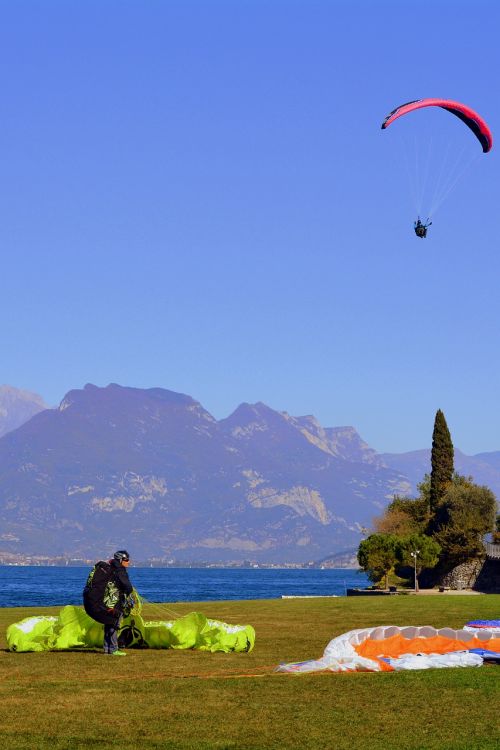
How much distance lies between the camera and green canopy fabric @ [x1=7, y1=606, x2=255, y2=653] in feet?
85.5

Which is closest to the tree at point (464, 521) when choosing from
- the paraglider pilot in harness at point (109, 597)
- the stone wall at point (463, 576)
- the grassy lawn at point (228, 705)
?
the stone wall at point (463, 576)

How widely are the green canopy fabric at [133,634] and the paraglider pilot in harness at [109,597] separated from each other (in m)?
0.97

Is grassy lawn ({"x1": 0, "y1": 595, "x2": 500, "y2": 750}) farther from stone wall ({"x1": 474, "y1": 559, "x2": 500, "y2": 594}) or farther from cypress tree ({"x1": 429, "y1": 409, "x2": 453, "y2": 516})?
cypress tree ({"x1": 429, "y1": 409, "x2": 453, "y2": 516})

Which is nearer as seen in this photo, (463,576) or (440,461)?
(463,576)

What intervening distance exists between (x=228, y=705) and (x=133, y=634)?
30.5ft

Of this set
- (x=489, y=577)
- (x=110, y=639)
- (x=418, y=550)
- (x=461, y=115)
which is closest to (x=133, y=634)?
(x=110, y=639)

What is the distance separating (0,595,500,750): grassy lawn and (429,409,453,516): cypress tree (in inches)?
3921

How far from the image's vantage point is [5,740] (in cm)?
1462

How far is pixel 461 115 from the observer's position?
51188 millimetres

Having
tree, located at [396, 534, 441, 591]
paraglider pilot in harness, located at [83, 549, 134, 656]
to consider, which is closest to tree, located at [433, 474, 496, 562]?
tree, located at [396, 534, 441, 591]

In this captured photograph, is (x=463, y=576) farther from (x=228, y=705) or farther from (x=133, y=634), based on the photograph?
(x=228, y=705)

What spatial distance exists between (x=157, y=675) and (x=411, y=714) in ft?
19.4

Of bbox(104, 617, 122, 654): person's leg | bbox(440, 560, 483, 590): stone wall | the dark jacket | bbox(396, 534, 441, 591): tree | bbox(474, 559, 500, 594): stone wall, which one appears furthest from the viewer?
bbox(440, 560, 483, 590): stone wall

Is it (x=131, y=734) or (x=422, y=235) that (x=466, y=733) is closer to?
(x=131, y=734)
